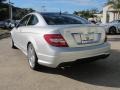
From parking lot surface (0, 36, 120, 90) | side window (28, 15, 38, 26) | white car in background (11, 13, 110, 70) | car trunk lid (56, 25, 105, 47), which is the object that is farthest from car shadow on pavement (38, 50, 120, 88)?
side window (28, 15, 38, 26)

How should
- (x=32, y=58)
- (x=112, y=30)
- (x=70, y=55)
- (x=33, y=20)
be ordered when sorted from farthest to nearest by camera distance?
(x=112, y=30) → (x=33, y=20) → (x=32, y=58) → (x=70, y=55)

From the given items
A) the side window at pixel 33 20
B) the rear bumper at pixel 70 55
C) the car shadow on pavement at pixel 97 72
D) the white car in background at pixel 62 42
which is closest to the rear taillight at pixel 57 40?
the white car in background at pixel 62 42

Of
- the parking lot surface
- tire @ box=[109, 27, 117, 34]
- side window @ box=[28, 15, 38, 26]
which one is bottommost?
the parking lot surface

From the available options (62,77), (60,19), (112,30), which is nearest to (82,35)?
(62,77)

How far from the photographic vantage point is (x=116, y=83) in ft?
18.8

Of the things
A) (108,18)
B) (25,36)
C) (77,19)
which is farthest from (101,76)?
(108,18)

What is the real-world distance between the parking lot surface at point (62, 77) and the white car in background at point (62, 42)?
0.34 m

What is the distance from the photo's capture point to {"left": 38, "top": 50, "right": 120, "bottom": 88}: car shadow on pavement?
589 cm

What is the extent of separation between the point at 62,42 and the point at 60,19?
4.37 ft

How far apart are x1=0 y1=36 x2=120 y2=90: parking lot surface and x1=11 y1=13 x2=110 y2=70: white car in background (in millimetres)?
337

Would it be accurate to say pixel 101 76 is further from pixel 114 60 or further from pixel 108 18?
pixel 108 18

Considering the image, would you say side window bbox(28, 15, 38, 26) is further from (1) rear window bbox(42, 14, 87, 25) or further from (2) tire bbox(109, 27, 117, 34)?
(2) tire bbox(109, 27, 117, 34)

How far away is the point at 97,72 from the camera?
22.0 ft

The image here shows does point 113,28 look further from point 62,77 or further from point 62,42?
point 62,42
